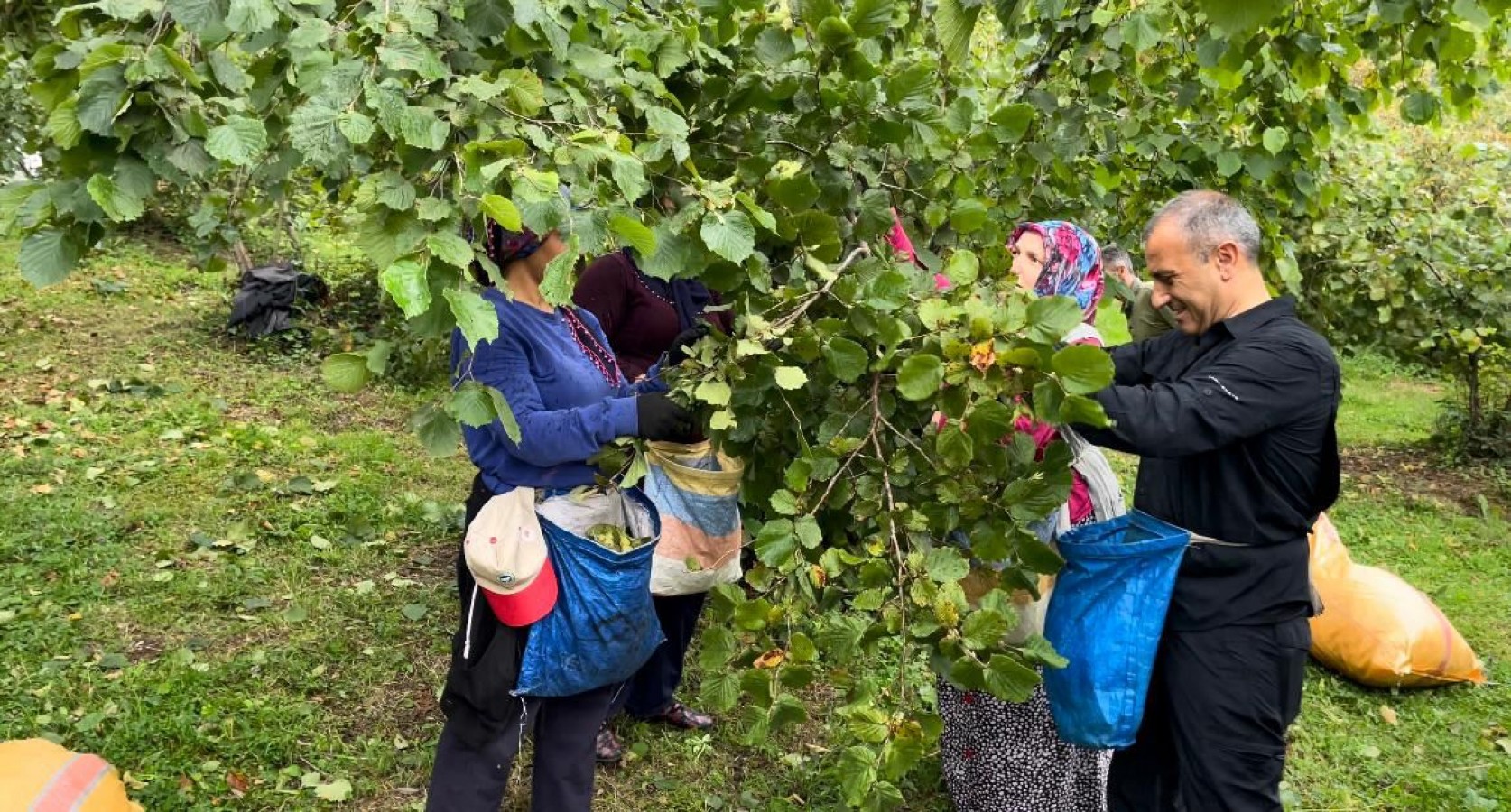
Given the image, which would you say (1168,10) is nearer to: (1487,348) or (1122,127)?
(1122,127)

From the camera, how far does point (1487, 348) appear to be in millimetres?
6312

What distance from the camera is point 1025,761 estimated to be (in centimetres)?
290

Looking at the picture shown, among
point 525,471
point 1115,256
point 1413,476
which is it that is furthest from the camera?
point 1413,476

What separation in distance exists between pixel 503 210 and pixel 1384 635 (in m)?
4.02

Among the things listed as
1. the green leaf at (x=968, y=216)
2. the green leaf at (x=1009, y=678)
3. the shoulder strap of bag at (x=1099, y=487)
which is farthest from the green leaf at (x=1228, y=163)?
the green leaf at (x=1009, y=678)

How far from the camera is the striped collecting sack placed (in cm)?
262

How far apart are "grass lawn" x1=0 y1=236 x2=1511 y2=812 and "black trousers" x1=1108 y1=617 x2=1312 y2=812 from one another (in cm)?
96

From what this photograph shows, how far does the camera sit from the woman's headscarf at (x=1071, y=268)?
106 inches

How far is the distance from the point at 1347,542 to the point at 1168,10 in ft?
12.8

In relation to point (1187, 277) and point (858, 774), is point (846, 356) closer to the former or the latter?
point (858, 774)

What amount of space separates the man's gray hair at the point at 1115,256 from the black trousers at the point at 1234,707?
5.66 feet

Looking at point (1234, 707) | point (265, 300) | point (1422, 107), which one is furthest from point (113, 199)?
point (265, 300)

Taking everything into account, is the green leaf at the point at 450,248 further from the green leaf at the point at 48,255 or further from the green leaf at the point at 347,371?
the green leaf at the point at 48,255

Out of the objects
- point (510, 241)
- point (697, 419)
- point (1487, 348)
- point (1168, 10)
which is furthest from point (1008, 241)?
point (1487, 348)
